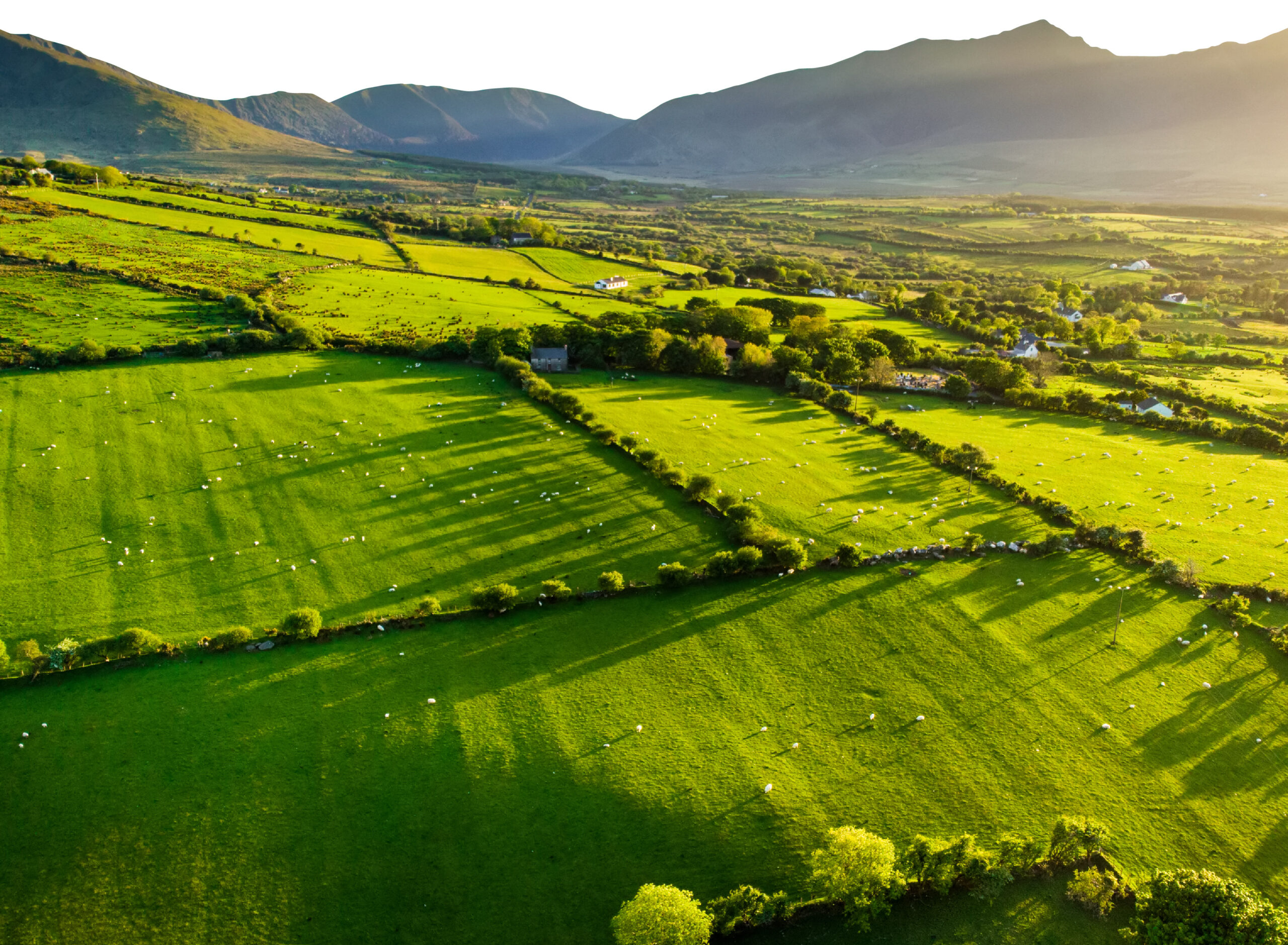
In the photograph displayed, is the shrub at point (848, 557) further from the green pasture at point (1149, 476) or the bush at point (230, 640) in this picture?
the bush at point (230, 640)

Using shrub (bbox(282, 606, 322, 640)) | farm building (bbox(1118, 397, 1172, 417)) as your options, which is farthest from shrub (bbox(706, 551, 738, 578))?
farm building (bbox(1118, 397, 1172, 417))

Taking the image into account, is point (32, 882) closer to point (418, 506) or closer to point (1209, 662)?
point (418, 506)

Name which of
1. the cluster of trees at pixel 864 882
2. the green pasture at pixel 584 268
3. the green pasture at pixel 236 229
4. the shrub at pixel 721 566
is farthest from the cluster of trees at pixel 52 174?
the cluster of trees at pixel 864 882

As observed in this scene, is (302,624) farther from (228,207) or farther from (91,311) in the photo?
(228,207)

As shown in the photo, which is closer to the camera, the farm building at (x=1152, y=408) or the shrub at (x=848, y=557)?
the shrub at (x=848, y=557)

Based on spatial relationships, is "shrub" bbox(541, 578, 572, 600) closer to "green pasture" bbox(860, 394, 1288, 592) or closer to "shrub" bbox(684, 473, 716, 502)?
"shrub" bbox(684, 473, 716, 502)

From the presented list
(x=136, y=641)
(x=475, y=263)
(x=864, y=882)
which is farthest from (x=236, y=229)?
(x=864, y=882)

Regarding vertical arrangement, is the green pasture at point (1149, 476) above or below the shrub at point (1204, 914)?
above
